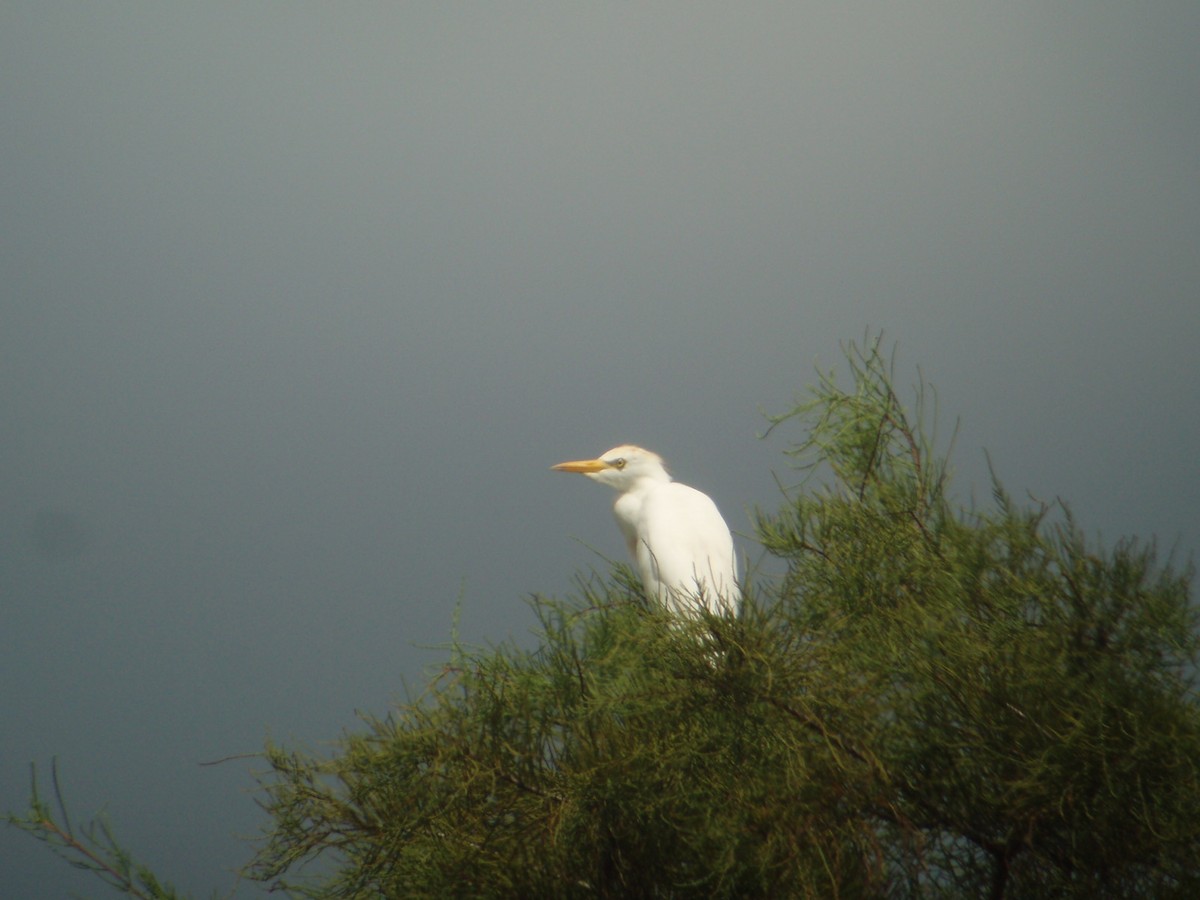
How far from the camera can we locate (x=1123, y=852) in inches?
22.6

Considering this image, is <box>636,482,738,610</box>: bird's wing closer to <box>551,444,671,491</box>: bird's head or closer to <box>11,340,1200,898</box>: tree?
<box>551,444,671,491</box>: bird's head

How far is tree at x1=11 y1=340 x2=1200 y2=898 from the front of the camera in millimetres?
568

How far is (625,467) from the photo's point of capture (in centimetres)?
170

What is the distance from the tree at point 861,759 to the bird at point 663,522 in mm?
640

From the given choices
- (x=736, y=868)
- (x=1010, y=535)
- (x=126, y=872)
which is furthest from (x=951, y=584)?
(x=126, y=872)

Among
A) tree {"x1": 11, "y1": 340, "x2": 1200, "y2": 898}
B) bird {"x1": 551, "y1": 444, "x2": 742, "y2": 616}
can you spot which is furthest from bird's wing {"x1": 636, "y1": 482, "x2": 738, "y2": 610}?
tree {"x1": 11, "y1": 340, "x2": 1200, "y2": 898}

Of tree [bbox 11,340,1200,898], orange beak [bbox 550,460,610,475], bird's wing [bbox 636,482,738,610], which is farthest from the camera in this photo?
orange beak [bbox 550,460,610,475]

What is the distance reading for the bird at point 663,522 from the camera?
1465mm

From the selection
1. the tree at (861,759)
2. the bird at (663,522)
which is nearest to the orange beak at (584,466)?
the bird at (663,522)

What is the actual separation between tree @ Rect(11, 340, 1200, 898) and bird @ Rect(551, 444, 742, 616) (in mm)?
640

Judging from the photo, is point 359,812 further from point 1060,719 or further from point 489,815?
point 1060,719

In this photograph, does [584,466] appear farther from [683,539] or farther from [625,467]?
[683,539]

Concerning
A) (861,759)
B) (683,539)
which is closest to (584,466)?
(683,539)

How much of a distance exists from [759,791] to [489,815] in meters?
0.18
